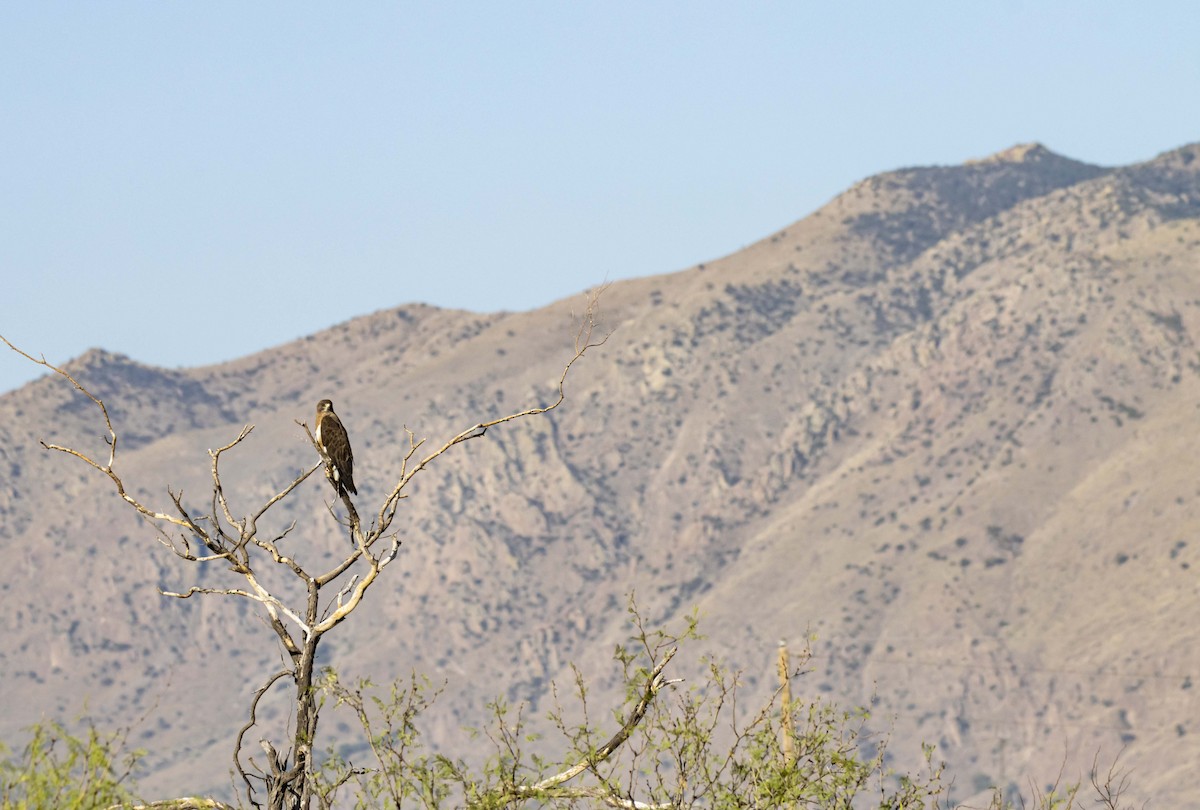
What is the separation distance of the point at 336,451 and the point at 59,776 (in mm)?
4196

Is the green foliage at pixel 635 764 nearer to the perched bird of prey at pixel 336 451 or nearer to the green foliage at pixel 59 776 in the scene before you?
the green foliage at pixel 59 776

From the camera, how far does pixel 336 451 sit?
15188 millimetres

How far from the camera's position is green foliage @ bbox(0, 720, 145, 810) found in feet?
37.5

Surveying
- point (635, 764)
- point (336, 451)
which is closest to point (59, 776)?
point (635, 764)

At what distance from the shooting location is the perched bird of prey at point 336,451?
14680 mm

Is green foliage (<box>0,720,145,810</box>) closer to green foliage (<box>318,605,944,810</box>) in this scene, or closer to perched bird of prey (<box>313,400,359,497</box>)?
green foliage (<box>318,605,944,810</box>)

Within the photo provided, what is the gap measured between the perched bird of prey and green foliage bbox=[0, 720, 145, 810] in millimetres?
3184

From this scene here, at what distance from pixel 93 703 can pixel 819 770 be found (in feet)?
635

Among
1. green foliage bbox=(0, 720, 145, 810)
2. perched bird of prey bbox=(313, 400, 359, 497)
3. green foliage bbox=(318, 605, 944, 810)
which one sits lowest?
green foliage bbox=(318, 605, 944, 810)

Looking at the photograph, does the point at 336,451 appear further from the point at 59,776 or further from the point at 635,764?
the point at 59,776

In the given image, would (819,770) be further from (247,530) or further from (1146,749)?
(1146,749)

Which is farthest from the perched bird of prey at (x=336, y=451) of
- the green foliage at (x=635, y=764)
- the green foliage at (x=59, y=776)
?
the green foliage at (x=59, y=776)

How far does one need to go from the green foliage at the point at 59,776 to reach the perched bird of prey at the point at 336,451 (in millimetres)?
3184

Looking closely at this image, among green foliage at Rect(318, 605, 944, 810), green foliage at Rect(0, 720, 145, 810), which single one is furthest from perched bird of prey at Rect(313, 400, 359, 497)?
green foliage at Rect(0, 720, 145, 810)
